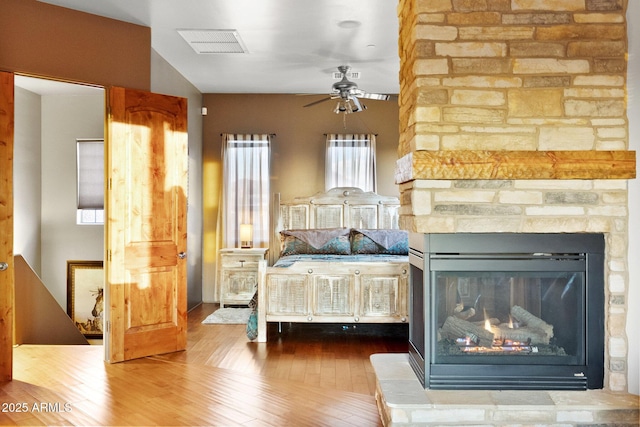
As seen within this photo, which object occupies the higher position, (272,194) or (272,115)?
(272,115)

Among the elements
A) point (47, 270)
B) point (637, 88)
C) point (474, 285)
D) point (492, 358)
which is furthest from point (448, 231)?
point (47, 270)

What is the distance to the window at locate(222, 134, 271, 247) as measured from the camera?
7590 mm

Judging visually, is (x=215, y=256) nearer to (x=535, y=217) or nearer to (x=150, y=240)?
(x=150, y=240)

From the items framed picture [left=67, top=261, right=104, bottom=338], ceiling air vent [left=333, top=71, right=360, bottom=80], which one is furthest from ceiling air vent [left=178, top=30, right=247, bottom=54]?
framed picture [left=67, top=261, right=104, bottom=338]

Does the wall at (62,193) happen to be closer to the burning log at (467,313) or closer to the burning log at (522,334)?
the burning log at (467,313)

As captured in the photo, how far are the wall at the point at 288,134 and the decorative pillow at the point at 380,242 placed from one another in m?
1.19

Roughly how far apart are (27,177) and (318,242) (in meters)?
3.50

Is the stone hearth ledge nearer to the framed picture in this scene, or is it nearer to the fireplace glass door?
the fireplace glass door

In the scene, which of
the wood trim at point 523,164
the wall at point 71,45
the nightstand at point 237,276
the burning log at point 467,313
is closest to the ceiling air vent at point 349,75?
the wall at point 71,45

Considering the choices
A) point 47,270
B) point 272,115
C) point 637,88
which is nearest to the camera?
point 637,88

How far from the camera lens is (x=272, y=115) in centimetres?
768

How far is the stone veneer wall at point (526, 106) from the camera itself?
3.00 metres

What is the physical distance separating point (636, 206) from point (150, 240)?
3.64m

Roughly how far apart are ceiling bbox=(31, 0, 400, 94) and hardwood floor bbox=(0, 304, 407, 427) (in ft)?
9.21
